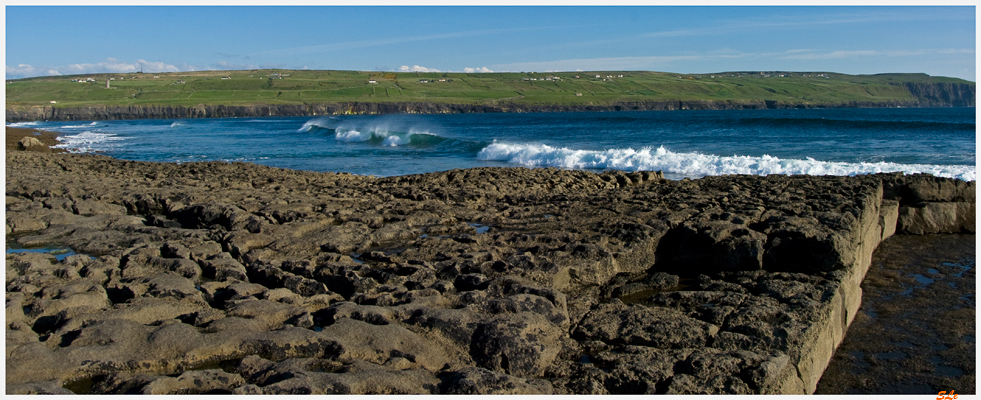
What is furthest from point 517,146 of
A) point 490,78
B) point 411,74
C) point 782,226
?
point 411,74

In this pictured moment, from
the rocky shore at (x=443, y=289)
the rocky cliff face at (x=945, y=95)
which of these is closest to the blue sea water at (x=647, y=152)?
the rocky shore at (x=443, y=289)

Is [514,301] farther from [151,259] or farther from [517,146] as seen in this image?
[517,146]

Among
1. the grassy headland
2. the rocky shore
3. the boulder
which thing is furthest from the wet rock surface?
the grassy headland

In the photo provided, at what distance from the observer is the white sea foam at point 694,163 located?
22.7 meters

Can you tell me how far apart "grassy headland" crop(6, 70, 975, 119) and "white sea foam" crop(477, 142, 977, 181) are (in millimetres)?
95496

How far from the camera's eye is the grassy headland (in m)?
126

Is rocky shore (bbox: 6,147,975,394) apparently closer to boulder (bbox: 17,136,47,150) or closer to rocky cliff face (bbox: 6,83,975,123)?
boulder (bbox: 17,136,47,150)

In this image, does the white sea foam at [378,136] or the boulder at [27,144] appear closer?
the boulder at [27,144]

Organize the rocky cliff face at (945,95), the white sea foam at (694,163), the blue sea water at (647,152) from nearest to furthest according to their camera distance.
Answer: the white sea foam at (694,163) → the blue sea water at (647,152) → the rocky cliff face at (945,95)

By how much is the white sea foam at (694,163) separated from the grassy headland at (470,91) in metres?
95.5

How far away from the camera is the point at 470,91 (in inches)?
5866

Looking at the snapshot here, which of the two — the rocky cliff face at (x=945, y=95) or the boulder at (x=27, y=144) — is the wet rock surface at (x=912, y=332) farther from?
the rocky cliff face at (x=945, y=95)

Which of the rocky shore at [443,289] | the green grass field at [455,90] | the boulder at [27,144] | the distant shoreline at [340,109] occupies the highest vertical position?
the green grass field at [455,90]

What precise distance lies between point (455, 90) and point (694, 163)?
129 metres
